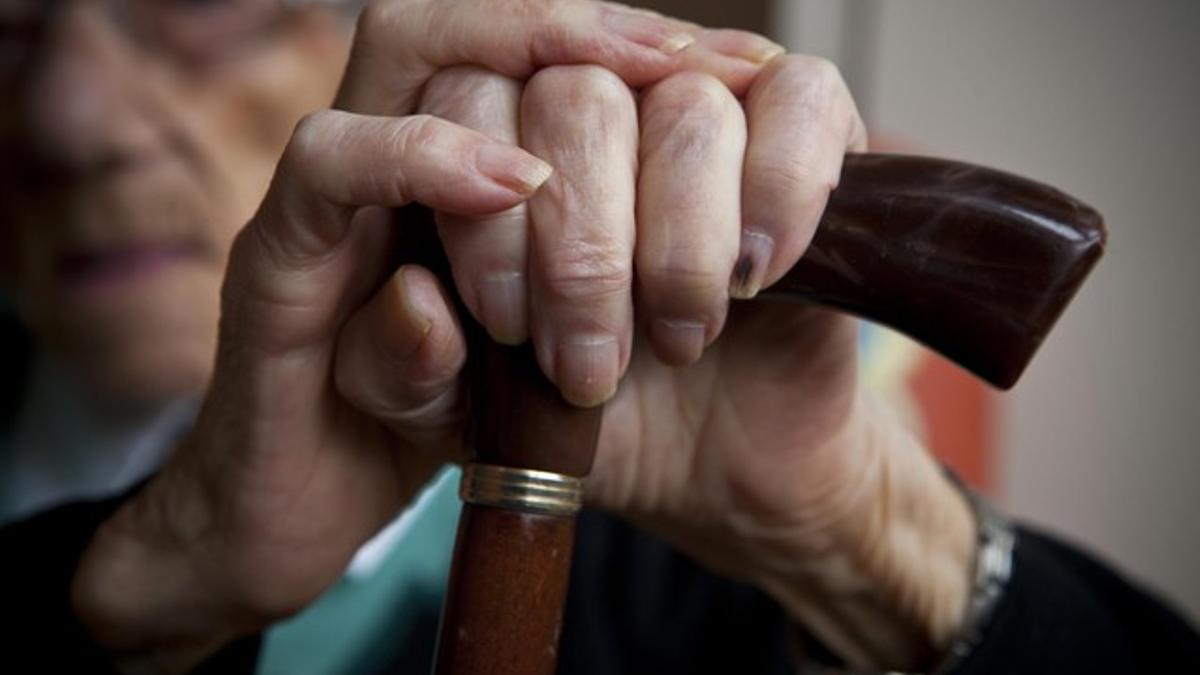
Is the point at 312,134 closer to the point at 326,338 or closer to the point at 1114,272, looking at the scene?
the point at 326,338

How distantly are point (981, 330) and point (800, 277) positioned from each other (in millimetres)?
61

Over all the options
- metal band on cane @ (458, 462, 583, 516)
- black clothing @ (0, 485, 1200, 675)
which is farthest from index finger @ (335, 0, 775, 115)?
black clothing @ (0, 485, 1200, 675)

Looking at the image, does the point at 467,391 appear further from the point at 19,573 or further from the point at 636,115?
the point at 19,573

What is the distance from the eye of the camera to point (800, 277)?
0.42 metres

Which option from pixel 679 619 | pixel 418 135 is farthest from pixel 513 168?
pixel 679 619

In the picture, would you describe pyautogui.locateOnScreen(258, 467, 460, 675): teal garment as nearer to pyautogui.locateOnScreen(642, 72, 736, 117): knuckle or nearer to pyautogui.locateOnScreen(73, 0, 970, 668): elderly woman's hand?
pyautogui.locateOnScreen(73, 0, 970, 668): elderly woman's hand

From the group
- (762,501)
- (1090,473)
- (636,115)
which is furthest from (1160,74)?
(636,115)

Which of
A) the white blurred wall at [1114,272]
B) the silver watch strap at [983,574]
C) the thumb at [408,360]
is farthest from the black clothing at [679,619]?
the white blurred wall at [1114,272]

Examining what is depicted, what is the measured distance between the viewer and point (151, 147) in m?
0.97

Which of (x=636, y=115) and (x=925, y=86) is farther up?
(x=636, y=115)

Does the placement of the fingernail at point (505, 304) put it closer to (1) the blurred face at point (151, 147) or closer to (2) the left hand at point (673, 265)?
(2) the left hand at point (673, 265)

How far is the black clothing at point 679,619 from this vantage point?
0.57 metres

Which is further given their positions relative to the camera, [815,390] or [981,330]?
[815,390]

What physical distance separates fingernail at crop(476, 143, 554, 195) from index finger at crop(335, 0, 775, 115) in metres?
0.05
